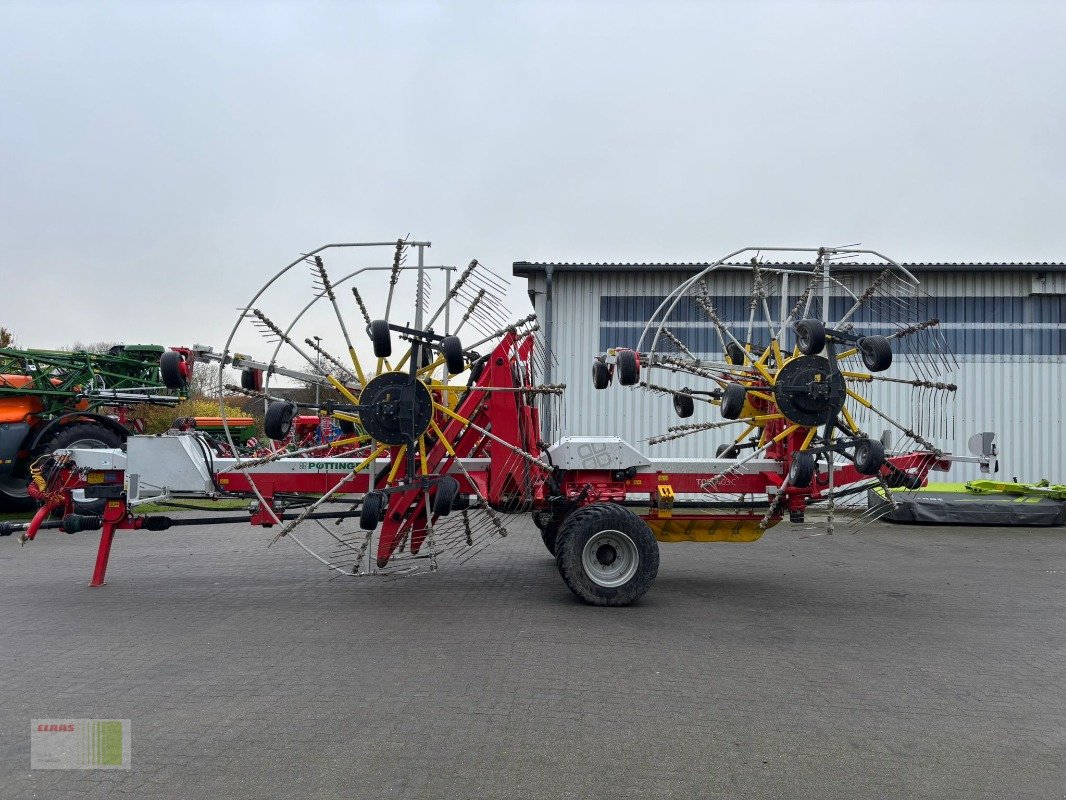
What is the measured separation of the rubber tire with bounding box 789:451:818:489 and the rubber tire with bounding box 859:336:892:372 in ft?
3.12

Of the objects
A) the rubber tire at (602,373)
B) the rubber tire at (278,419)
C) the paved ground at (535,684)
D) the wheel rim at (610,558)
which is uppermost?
the rubber tire at (602,373)

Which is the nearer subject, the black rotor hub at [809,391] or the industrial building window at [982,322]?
the black rotor hub at [809,391]

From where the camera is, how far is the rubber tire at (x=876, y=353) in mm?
7289

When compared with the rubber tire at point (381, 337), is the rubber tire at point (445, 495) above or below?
below

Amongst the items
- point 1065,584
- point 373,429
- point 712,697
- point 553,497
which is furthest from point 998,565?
point 373,429

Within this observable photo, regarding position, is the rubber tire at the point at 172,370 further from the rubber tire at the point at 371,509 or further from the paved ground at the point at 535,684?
the paved ground at the point at 535,684

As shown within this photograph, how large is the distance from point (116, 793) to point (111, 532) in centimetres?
497

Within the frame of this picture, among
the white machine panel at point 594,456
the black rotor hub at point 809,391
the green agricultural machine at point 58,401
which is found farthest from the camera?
the green agricultural machine at point 58,401

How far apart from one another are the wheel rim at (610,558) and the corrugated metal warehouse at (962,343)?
29.3ft

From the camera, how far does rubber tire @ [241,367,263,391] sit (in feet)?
24.7

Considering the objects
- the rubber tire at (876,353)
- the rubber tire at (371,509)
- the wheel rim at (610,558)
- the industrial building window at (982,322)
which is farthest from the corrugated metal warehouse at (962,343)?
the rubber tire at (371,509)

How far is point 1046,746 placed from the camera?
4594 mm

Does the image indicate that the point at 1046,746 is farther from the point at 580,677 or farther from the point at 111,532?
the point at 111,532

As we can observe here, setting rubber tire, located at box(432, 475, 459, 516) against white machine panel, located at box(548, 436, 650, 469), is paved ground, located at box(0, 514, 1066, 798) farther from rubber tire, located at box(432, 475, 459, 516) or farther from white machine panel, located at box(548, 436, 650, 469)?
white machine panel, located at box(548, 436, 650, 469)
